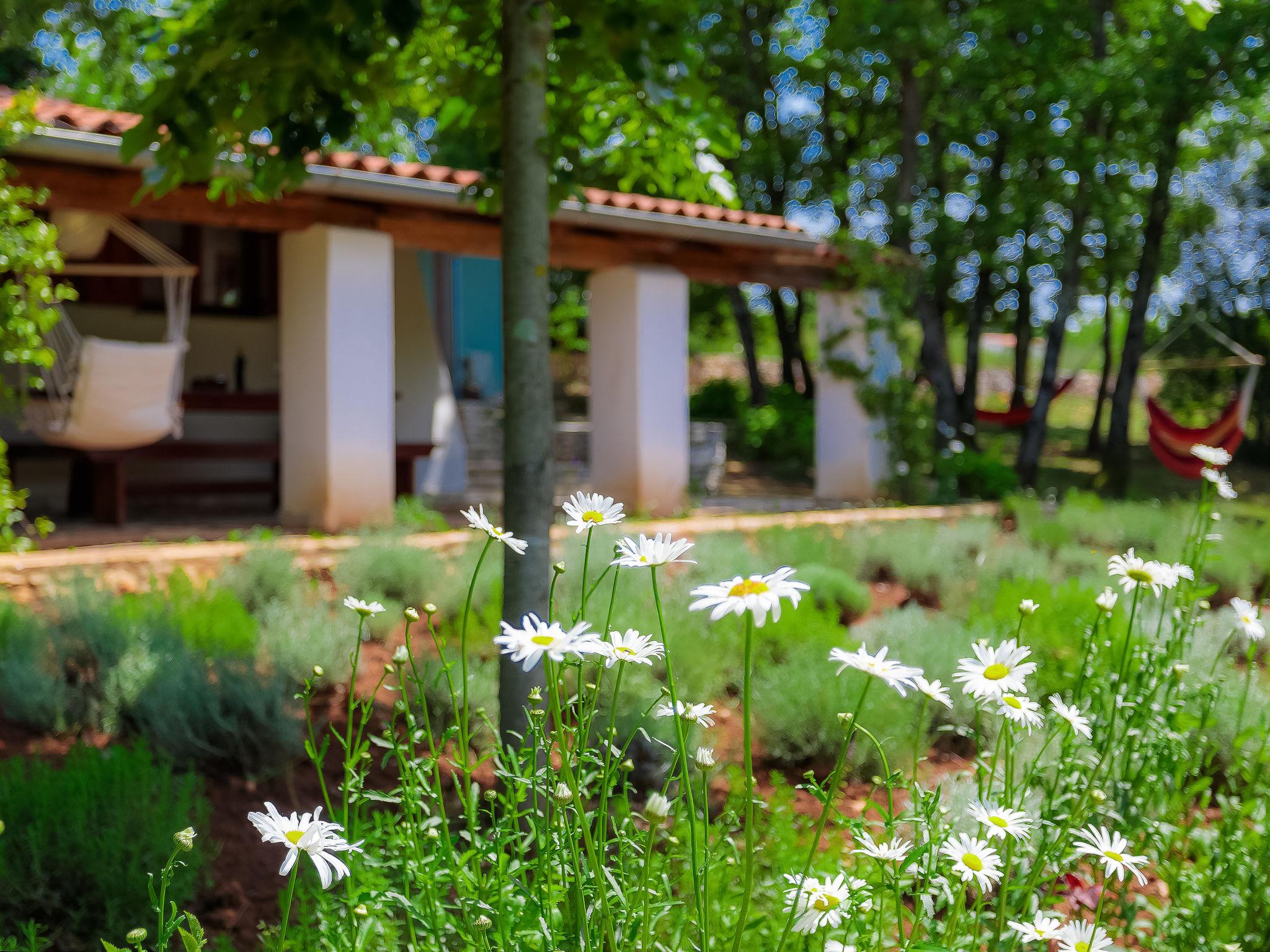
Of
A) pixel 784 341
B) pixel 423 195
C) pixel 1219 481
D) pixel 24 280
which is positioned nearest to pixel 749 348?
pixel 784 341

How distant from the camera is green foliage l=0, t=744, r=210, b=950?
1968mm

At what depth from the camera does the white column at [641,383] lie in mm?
7352

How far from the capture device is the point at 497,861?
1.29 metres

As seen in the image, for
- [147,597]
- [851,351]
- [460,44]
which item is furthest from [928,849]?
[851,351]

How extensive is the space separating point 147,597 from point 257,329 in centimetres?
507

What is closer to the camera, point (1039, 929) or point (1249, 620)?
point (1039, 929)

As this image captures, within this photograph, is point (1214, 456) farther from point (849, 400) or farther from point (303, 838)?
point (849, 400)

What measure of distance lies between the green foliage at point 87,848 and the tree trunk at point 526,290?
0.75m

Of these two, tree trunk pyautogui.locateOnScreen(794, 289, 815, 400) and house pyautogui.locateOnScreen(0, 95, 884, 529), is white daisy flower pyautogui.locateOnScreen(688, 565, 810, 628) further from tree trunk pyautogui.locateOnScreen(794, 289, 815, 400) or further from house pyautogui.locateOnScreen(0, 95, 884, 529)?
tree trunk pyautogui.locateOnScreen(794, 289, 815, 400)

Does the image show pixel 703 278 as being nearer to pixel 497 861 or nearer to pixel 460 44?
pixel 460 44

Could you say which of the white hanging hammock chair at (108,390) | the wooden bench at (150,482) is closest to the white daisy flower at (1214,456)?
the white hanging hammock chair at (108,390)

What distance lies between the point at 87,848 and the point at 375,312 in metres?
4.51

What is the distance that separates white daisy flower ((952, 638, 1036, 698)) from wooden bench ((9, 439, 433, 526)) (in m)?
5.68

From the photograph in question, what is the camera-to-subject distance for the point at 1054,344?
1101cm
